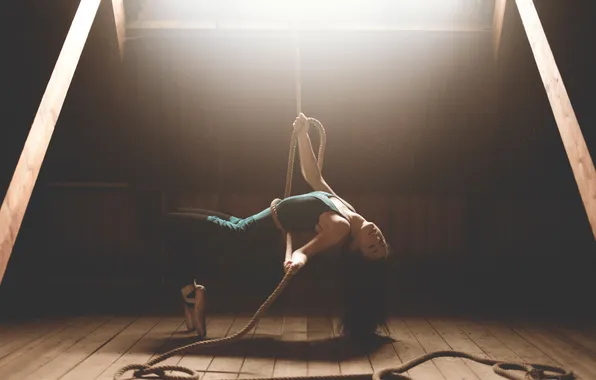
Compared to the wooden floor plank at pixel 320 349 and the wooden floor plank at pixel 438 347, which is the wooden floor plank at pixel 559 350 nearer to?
the wooden floor plank at pixel 438 347

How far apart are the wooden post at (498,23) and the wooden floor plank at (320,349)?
2244 millimetres

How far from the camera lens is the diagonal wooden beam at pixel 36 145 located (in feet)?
7.64

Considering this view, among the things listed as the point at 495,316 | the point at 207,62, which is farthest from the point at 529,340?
the point at 207,62

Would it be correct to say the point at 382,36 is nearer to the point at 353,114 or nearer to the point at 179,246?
the point at 353,114

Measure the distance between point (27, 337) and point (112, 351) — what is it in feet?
2.01

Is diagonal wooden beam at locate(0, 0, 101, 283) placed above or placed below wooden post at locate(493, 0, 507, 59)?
below

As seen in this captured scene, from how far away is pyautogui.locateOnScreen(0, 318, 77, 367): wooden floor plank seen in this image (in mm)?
2931

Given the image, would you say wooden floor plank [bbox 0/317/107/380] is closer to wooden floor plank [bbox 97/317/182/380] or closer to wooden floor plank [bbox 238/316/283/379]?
wooden floor plank [bbox 97/317/182/380]

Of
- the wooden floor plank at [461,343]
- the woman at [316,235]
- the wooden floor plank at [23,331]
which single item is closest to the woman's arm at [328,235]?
the woman at [316,235]

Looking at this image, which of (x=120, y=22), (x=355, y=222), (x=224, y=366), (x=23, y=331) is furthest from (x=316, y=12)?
(x=23, y=331)

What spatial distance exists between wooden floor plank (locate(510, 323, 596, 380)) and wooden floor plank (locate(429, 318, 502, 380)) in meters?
0.35

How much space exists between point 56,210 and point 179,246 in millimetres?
2382

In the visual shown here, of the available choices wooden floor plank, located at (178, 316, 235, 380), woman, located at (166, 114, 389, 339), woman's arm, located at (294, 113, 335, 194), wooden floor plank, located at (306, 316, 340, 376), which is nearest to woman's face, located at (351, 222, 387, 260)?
woman, located at (166, 114, 389, 339)

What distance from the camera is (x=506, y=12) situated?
12.7 feet
